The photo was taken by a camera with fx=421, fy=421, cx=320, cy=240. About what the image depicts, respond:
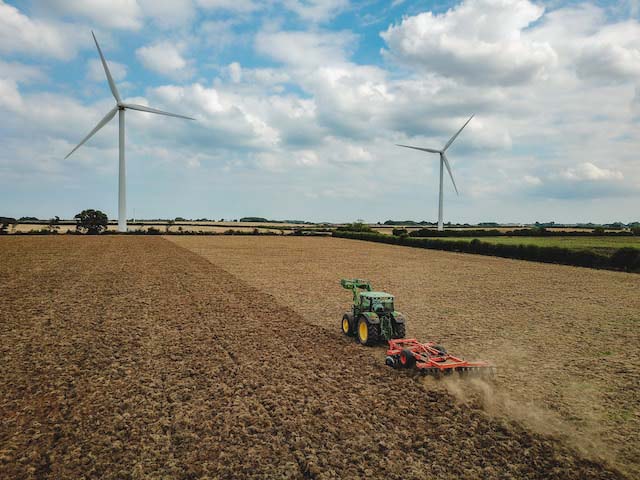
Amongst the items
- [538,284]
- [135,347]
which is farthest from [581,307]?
[135,347]

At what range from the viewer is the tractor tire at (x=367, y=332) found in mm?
12680

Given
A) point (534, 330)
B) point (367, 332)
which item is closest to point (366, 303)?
point (367, 332)

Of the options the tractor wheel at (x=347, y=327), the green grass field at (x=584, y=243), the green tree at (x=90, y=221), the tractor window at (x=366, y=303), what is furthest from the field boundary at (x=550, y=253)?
the green tree at (x=90, y=221)

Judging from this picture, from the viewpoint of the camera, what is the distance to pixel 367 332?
12.8 meters

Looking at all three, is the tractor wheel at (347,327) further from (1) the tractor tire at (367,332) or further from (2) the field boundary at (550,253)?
(2) the field boundary at (550,253)

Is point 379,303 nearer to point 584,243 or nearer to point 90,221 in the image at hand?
point 584,243

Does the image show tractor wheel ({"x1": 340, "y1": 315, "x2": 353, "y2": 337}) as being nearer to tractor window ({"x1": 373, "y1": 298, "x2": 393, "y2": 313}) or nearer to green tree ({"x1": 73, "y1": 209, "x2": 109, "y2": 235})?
tractor window ({"x1": 373, "y1": 298, "x2": 393, "y2": 313})

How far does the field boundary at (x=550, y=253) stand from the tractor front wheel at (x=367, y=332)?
3289 cm

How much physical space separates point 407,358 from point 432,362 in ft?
2.20

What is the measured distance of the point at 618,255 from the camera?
36.2m

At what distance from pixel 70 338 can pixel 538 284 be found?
84.1ft

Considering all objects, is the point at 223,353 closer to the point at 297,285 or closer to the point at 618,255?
the point at 297,285

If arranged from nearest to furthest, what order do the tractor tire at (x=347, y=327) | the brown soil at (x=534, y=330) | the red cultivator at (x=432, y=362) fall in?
the brown soil at (x=534, y=330)
the red cultivator at (x=432, y=362)
the tractor tire at (x=347, y=327)

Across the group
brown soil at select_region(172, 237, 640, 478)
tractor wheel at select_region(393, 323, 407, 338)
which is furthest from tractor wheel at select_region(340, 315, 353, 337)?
tractor wheel at select_region(393, 323, 407, 338)
